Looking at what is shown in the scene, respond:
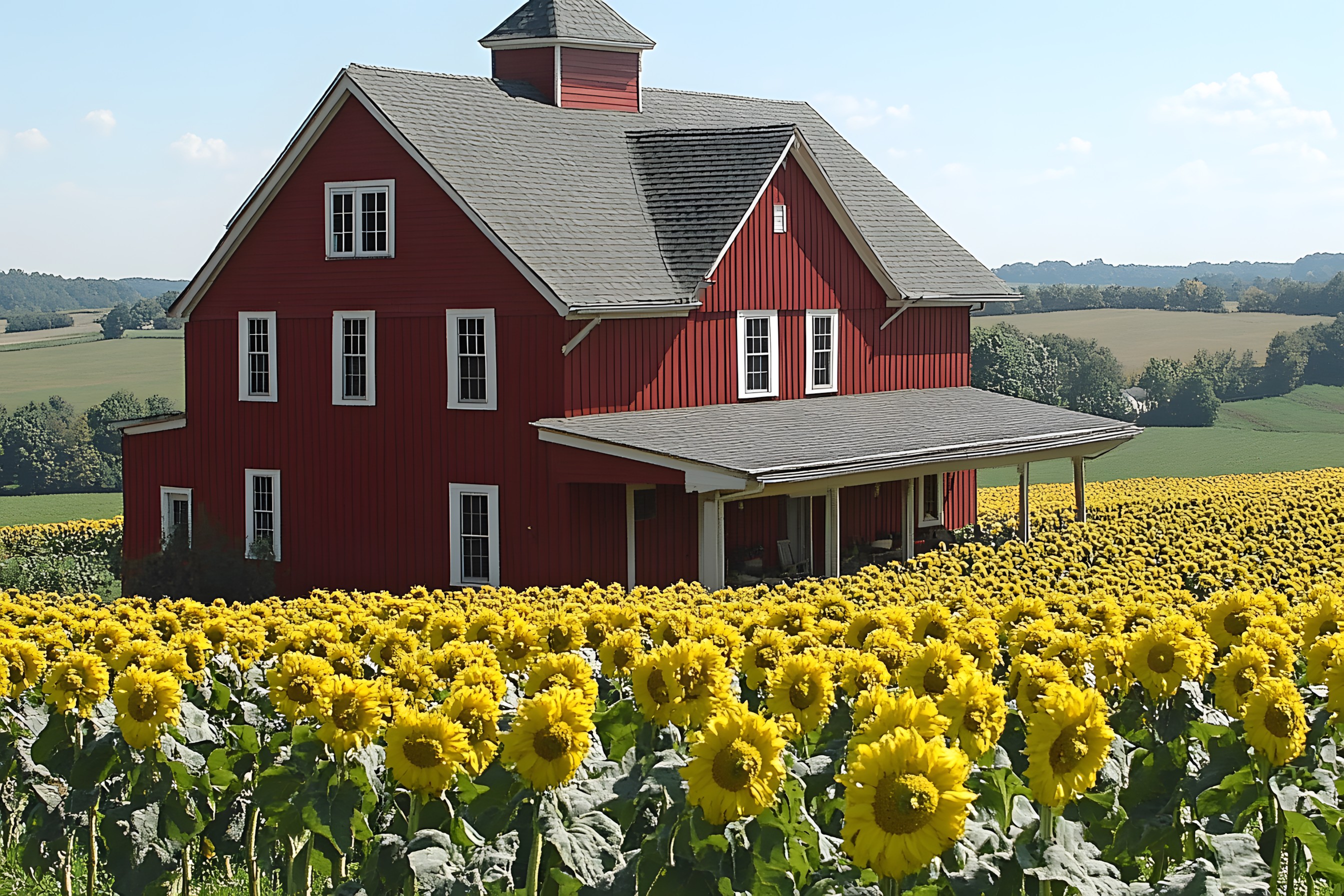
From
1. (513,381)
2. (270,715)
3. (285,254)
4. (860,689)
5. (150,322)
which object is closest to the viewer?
(860,689)

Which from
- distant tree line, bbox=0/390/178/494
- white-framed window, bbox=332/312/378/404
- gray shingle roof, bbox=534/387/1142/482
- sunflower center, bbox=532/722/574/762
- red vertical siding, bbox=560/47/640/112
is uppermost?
red vertical siding, bbox=560/47/640/112

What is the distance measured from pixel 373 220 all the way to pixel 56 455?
6341cm

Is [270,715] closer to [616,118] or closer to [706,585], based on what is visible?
[706,585]

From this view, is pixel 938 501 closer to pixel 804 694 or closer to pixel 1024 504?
pixel 1024 504

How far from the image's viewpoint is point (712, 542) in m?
23.4

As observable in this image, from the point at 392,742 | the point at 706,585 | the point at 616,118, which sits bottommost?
the point at 706,585

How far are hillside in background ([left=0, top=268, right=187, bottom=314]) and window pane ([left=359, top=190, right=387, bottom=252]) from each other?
452 feet

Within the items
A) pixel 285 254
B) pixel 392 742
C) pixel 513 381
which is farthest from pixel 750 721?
pixel 285 254

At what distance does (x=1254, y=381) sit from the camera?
383 feet

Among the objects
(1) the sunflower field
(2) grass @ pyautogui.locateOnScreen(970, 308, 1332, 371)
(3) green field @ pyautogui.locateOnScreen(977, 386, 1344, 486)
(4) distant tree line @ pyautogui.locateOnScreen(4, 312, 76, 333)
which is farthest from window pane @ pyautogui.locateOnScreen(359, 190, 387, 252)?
(4) distant tree line @ pyautogui.locateOnScreen(4, 312, 76, 333)

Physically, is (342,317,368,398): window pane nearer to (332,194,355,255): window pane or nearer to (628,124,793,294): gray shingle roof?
(332,194,355,255): window pane

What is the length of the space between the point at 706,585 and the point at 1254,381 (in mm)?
102172

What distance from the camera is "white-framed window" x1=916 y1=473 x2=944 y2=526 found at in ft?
109

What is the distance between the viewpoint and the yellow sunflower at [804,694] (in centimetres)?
705
